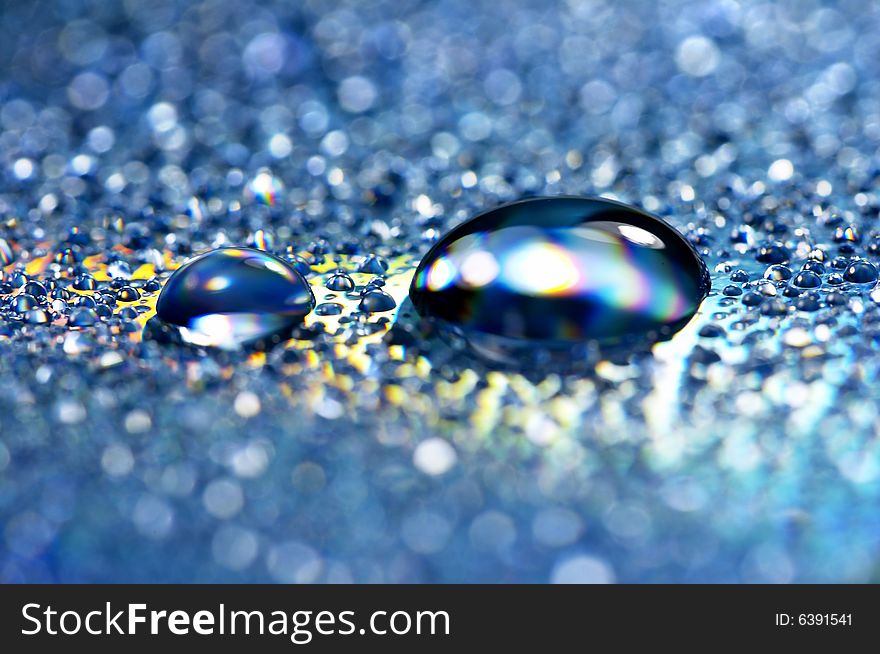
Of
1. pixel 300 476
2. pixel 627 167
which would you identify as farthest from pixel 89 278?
pixel 627 167

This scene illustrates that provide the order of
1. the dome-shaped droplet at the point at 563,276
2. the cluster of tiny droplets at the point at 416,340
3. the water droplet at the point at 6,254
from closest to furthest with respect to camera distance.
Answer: the cluster of tiny droplets at the point at 416,340 → the dome-shaped droplet at the point at 563,276 → the water droplet at the point at 6,254

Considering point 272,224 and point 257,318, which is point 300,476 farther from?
point 272,224

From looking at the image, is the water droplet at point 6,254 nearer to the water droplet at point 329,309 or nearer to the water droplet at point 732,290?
the water droplet at point 329,309

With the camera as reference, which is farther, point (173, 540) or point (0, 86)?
point (0, 86)

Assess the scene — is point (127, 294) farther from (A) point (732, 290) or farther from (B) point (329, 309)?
(A) point (732, 290)

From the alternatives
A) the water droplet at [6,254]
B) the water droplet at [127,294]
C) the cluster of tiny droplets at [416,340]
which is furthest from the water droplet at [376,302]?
the water droplet at [6,254]

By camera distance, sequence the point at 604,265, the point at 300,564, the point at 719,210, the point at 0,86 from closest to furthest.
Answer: the point at 300,564
the point at 604,265
the point at 719,210
the point at 0,86

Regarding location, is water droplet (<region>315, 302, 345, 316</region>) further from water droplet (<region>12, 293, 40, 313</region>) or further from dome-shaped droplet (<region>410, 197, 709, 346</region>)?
water droplet (<region>12, 293, 40, 313</region>)
